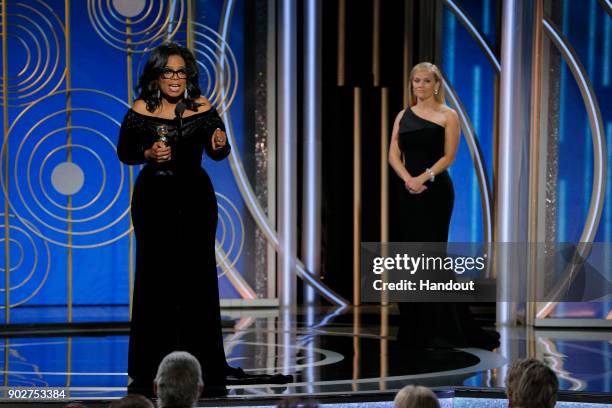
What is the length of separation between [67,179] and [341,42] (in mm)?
2523

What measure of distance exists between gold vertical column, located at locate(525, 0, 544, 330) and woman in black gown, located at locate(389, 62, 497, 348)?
3.78 ft

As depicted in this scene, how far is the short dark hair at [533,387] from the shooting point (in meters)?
2.62

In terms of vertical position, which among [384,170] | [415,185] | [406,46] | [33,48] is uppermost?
[406,46]

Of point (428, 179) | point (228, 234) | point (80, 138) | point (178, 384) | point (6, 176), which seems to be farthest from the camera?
point (228, 234)

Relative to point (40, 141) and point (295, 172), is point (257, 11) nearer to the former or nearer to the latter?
point (295, 172)

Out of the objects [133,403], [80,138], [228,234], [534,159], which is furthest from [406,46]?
[133,403]

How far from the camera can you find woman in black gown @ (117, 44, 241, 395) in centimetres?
464

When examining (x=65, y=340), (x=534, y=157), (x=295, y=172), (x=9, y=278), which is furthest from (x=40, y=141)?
(x=534, y=157)

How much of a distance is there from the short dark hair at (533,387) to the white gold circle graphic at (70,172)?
4.84 meters

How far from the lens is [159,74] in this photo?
4629mm

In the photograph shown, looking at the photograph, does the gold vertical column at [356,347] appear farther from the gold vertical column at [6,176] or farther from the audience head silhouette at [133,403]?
the gold vertical column at [6,176]

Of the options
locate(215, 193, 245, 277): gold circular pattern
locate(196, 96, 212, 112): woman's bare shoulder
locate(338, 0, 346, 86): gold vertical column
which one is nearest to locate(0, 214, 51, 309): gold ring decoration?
locate(215, 193, 245, 277): gold circular pattern

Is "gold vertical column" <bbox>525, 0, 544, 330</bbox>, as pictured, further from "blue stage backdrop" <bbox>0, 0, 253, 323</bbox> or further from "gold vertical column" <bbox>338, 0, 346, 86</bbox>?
"blue stage backdrop" <bbox>0, 0, 253, 323</bbox>

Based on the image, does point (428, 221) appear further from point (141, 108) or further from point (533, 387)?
point (533, 387)
